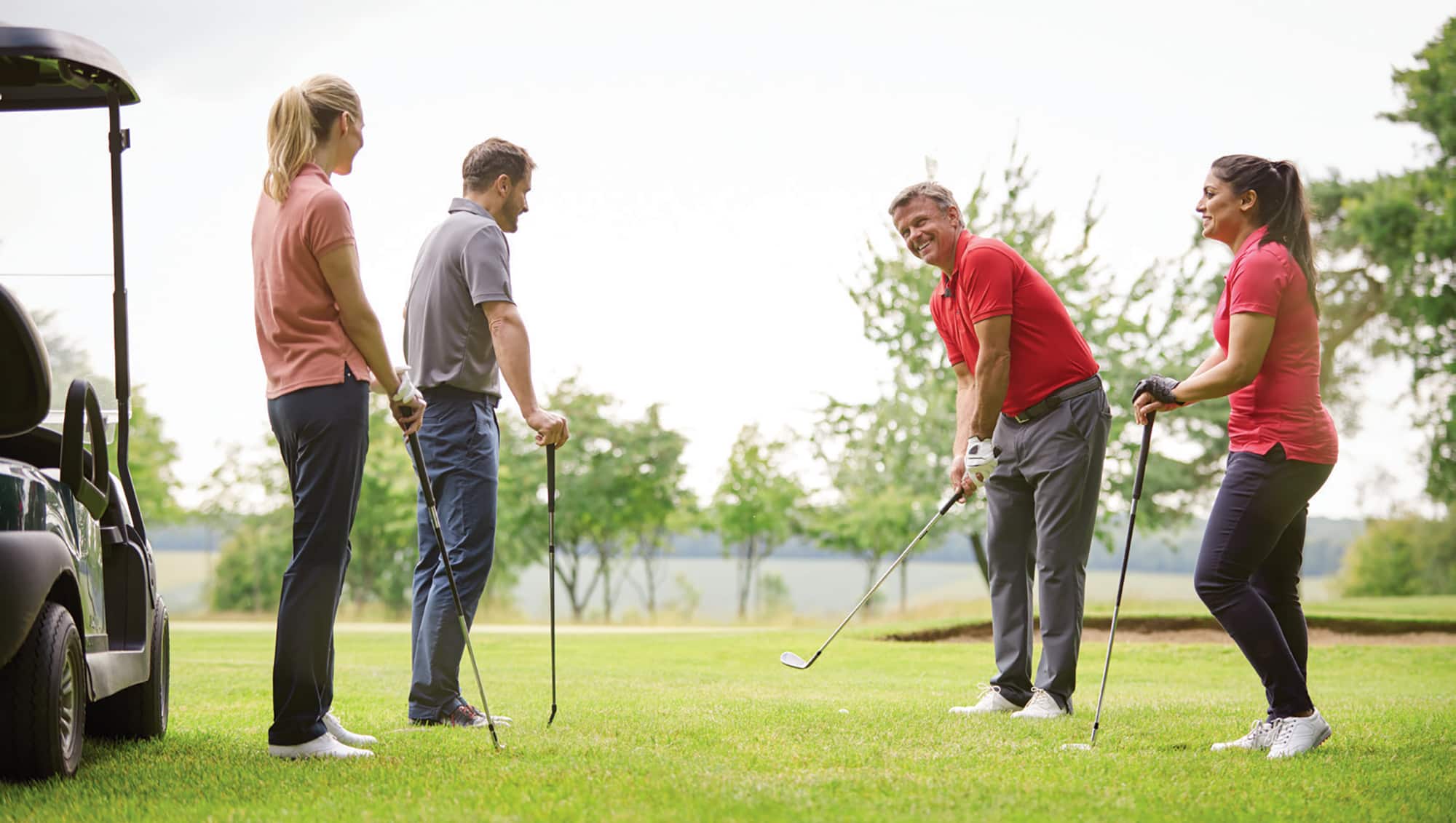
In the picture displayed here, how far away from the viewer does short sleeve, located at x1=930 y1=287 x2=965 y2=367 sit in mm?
5691

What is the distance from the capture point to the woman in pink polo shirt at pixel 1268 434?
13.6 ft

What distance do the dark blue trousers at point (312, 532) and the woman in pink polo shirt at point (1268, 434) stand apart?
252cm

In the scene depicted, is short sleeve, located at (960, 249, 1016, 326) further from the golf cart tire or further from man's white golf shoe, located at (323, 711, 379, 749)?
the golf cart tire

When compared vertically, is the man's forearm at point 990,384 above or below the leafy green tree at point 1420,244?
below

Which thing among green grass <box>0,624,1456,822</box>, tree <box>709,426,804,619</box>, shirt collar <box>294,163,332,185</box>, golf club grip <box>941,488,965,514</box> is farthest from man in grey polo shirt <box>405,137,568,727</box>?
tree <box>709,426,804,619</box>

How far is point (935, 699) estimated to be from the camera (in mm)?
6441

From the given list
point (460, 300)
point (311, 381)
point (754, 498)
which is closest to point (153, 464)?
point (754, 498)

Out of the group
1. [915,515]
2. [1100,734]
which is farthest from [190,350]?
[1100,734]

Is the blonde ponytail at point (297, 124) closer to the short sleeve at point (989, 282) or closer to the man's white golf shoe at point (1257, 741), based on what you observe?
the short sleeve at point (989, 282)

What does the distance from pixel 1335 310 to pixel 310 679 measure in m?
26.0

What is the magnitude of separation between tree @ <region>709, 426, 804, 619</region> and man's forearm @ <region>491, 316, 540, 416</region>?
25.9m

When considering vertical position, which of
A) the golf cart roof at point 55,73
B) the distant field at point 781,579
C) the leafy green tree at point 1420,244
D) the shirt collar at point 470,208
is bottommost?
the distant field at point 781,579

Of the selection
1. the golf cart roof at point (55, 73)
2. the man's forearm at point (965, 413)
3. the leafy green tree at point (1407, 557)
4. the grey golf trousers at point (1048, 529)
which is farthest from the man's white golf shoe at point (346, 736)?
the leafy green tree at point (1407, 557)

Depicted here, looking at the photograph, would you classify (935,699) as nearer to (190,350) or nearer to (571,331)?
(190,350)
